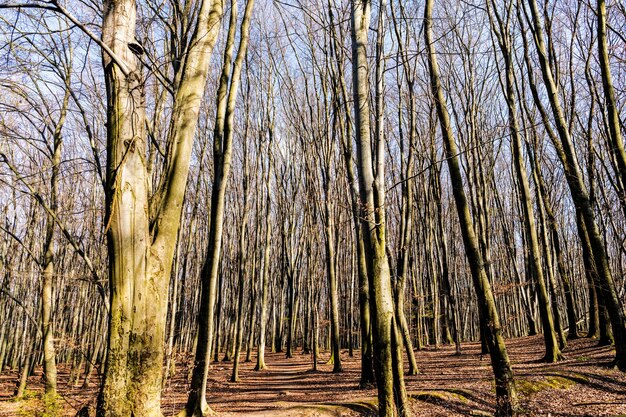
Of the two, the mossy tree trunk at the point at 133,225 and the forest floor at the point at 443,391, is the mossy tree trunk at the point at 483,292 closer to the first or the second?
the forest floor at the point at 443,391

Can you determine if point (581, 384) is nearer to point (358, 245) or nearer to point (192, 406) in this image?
point (358, 245)

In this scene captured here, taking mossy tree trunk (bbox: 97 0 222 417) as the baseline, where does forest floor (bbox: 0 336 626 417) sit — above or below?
below

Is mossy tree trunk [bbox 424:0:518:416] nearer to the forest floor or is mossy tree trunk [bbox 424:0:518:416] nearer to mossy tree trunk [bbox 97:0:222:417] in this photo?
the forest floor

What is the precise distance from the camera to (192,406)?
621 cm

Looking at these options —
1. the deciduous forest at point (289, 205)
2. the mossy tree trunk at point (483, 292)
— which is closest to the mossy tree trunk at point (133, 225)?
the deciduous forest at point (289, 205)

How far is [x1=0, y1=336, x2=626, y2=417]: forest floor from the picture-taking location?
20.7ft

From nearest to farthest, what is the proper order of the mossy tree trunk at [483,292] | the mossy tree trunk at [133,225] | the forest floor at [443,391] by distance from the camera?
the mossy tree trunk at [133,225] → the mossy tree trunk at [483,292] → the forest floor at [443,391]

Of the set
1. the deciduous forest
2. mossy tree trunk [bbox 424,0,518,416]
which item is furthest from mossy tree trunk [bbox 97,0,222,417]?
mossy tree trunk [bbox 424,0,518,416]

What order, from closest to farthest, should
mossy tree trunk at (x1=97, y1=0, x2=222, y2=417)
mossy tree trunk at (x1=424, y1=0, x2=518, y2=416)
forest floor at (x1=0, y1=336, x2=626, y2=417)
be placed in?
mossy tree trunk at (x1=97, y1=0, x2=222, y2=417) → mossy tree trunk at (x1=424, y1=0, x2=518, y2=416) → forest floor at (x1=0, y1=336, x2=626, y2=417)

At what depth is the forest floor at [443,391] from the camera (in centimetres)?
631

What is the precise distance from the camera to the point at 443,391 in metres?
6.89

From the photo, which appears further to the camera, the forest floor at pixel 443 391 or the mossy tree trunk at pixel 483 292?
the forest floor at pixel 443 391

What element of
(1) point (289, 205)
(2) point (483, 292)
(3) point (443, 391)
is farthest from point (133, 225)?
(1) point (289, 205)

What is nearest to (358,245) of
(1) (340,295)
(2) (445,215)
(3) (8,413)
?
(3) (8,413)
